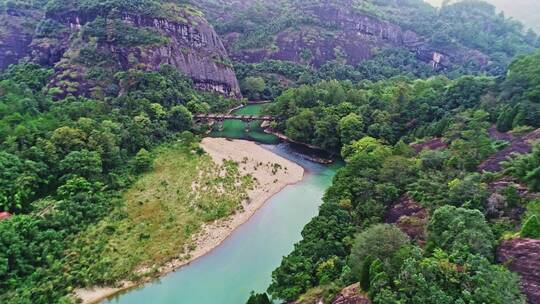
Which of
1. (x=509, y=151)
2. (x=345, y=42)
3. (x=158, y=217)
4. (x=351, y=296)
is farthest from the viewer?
(x=345, y=42)

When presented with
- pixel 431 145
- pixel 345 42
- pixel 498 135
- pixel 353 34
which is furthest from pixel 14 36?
pixel 498 135

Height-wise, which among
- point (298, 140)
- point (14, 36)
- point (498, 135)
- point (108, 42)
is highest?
point (498, 135)

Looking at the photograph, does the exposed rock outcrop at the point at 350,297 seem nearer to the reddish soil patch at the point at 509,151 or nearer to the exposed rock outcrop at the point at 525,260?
the exposed rock outcrop at the point at 525,260

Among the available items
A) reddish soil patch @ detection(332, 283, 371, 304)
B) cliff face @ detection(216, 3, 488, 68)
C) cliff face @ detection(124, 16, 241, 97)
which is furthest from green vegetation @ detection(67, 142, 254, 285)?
cliff face @ detection(216, 3, 488, 68)

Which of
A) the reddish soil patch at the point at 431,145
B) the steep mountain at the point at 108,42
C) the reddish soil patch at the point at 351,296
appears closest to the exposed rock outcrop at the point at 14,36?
the steep mountain at the point at 108,42

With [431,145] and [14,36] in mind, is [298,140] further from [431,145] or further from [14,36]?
[14,36]

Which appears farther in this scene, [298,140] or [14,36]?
[14,36]

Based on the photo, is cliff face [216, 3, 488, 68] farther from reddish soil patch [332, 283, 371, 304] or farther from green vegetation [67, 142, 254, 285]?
reddish soil patch [332, 283, 371, 304]

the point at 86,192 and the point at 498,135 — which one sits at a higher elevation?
the point at 498,135
